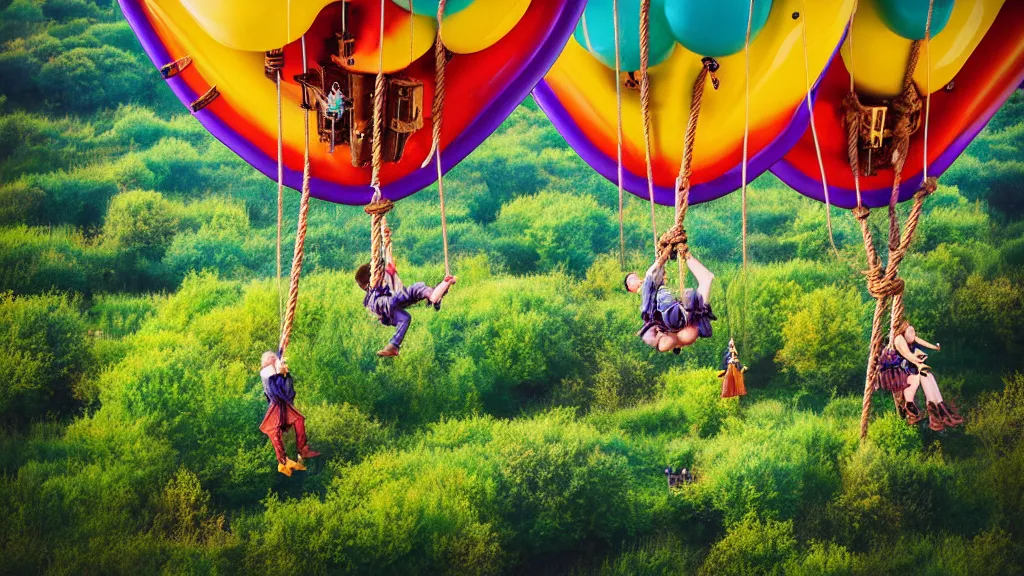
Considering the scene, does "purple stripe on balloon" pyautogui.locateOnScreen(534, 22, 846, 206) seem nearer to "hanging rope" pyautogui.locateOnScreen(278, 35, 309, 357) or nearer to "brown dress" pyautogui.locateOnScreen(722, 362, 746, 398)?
"brown dress" pyautogui.locateOnScreen(722, 362, 746, 398)

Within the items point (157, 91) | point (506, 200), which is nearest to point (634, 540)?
point (506, 200)

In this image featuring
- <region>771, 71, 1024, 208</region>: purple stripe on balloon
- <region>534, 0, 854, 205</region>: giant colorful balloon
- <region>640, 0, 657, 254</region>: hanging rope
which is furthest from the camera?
<region>771, 71, 1024, 208</region>: purple stripe on balloon

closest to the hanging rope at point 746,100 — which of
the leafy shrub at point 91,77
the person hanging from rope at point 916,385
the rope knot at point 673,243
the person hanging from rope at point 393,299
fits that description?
the rope knot at point 673,243

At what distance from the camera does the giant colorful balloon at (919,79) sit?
4211 millimetres

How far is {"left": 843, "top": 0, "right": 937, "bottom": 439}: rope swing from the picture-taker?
4.14 m

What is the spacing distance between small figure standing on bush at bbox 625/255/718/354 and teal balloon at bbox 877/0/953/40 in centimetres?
117

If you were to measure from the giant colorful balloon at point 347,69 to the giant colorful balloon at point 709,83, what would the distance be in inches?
12.8

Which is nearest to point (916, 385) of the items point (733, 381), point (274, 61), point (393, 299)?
point (733, 381)

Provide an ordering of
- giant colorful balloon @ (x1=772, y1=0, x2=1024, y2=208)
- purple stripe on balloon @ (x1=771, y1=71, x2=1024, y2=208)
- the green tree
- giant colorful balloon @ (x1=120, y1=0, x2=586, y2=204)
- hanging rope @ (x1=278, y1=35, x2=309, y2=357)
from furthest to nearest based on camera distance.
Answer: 1. the green tree
2. purple stripe on balloon @ (x1=771, y1=71, x2=1024, y2=208)
3. giant colorful balloon @ (x1=772, y1=0, x2=1024, y2=208)
4. giant colorful balloon @ (x1=120, y1=0, x2=586, y2=204)
5. hanging rope @ (x1=278, y1=35, x2=309, y2=357)

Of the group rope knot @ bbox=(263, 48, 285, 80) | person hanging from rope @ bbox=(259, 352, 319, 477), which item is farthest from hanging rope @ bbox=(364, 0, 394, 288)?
person hanging from rope @ bbox=(259, 352, 319, 477)

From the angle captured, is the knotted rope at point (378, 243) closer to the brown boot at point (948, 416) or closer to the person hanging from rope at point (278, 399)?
the person hanging from rope at point (278, 399)

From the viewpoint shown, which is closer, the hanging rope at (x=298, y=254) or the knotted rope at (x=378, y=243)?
the hanging rope at (x=298, y=254)

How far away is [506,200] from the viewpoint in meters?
8.56

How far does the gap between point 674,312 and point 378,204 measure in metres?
0.92
